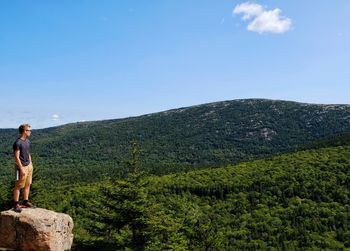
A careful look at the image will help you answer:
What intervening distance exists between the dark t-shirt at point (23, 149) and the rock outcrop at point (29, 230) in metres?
2.52

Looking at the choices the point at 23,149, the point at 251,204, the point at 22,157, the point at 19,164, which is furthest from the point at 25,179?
the point at 251,204

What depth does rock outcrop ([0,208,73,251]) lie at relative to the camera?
64.6 ft

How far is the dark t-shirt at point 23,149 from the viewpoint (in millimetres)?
18812

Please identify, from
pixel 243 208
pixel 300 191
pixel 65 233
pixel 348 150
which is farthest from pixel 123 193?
pixel 348 150

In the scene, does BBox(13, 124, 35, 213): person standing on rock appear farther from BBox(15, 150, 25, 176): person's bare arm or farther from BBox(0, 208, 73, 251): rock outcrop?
BBox(0, 208, 73, 251): rock outcrop

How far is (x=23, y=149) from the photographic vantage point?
1912cm

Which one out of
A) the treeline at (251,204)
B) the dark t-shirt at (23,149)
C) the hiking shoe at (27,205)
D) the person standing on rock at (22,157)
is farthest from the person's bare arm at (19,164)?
the treeline at (251,204)

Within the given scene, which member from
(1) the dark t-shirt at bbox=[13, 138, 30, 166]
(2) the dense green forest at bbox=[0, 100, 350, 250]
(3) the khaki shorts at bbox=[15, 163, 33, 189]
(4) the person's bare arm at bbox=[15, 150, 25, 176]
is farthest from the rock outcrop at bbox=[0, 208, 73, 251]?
(2) the dense green forest at bbox=[0, 100, 350, 250]

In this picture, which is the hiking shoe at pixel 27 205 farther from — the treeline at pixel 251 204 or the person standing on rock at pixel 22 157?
the treeline at pixel 251 204

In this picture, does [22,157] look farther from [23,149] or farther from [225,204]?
[225,204]

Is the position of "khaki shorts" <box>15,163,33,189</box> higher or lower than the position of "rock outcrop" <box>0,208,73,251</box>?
higher

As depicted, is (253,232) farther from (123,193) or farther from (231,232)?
(123,193)

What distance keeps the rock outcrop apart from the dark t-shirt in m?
2.52

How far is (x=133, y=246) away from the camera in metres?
35.5
